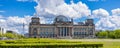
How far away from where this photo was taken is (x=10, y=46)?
3150 cm

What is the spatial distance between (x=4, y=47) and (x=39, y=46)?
3773mm

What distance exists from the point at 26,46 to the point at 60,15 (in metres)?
164

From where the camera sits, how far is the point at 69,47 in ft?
108

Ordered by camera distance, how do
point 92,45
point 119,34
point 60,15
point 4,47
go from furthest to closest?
point 60,15
point 119,34
point 92,45
point 4,47

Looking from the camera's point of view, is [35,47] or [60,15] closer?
[35,47]

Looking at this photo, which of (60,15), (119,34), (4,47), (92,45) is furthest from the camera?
(60,15)

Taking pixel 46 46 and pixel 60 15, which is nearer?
pixel 46 46

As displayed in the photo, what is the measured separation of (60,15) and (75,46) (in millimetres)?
162527

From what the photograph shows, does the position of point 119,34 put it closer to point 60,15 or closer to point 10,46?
point 60,15

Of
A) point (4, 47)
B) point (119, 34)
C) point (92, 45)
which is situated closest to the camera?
point (4, 47)

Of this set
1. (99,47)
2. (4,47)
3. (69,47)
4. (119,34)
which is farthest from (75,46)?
(119,34)

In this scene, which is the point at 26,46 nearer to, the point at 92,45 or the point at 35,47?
the point at 35,47

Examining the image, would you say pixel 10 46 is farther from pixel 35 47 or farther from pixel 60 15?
pixel 60 15

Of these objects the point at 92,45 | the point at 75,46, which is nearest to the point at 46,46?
the point at 75,46
